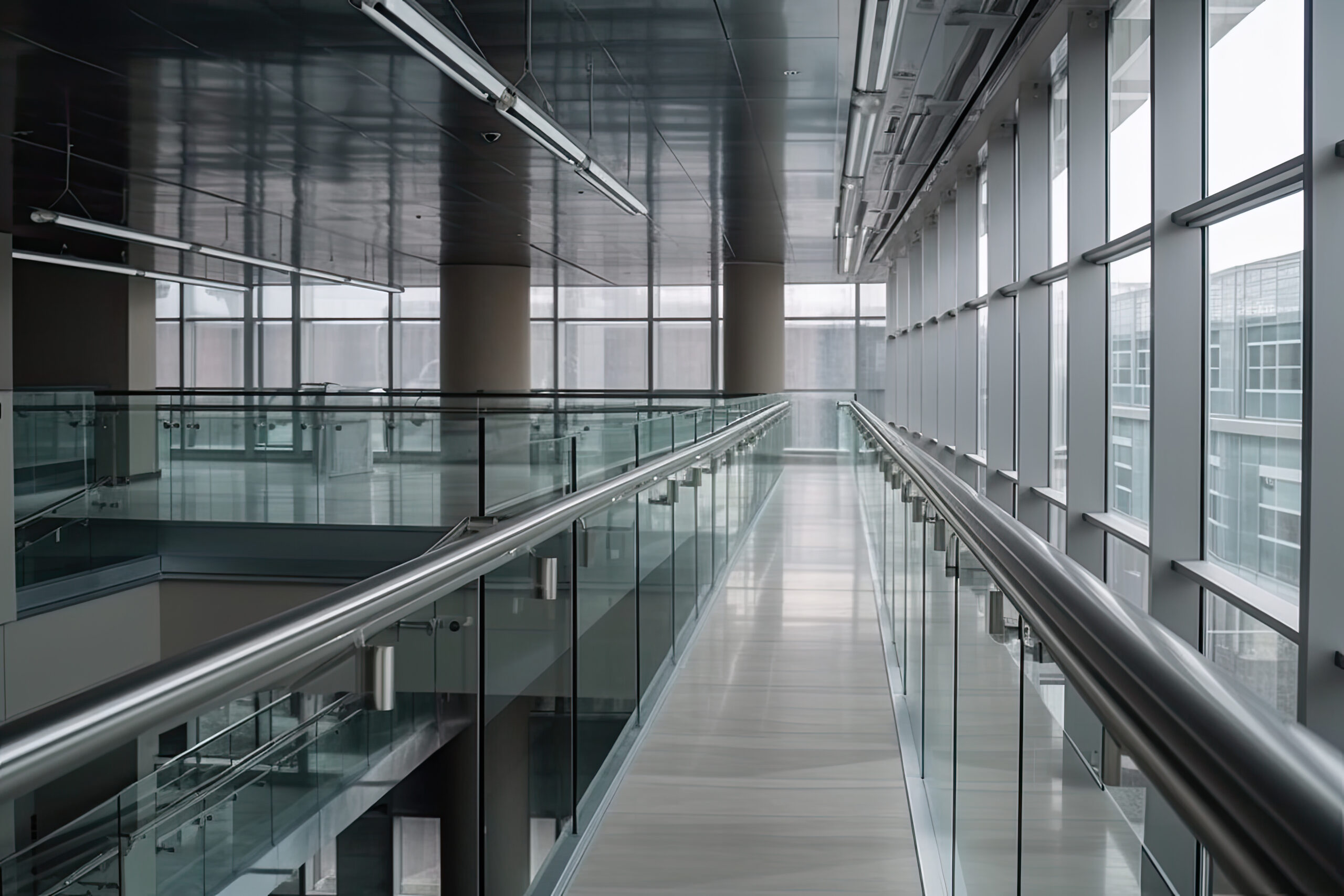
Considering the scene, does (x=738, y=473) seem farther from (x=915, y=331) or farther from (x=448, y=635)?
(x=915, y=331)

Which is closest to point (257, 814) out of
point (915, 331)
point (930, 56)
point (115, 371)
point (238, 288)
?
point (930, 56)

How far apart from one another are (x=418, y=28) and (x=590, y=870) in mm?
3439

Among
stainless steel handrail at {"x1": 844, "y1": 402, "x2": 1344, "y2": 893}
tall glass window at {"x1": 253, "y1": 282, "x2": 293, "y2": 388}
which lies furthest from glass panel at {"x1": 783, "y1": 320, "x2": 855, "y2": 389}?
stainless steel handrail at {"x1": 844, "y1": 402, "x2": 1344, "y2": 893}

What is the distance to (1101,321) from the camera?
259 inches

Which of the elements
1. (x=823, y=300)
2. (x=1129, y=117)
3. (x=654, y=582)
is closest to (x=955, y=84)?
(x=1129, y=117)

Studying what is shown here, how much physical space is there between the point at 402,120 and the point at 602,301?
13487mm

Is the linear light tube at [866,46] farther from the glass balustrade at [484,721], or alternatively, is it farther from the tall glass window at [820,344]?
the tall glass window at [820,344]

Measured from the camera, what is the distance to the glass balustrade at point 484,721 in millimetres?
1113

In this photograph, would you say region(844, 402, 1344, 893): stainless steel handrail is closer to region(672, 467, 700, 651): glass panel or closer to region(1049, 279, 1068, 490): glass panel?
region(672, 467, 700, 651): glass panel

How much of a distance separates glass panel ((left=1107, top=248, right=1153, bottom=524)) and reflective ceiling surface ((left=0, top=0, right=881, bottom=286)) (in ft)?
7.77

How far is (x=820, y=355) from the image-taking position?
2292cm

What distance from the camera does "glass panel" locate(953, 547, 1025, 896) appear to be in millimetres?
1641

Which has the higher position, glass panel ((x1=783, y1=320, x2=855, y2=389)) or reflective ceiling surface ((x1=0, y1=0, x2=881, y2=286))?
reflective ceiling surface ((x1=0, y1=0, x2=881, y2=286))

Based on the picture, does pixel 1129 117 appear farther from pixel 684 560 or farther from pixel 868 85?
pixel 684 560
